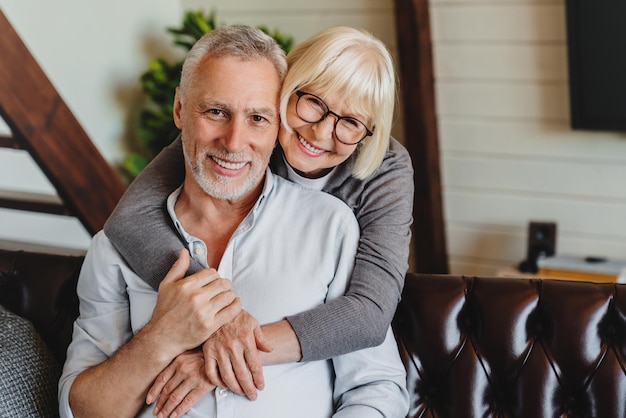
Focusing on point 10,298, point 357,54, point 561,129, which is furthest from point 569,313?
point 561,129

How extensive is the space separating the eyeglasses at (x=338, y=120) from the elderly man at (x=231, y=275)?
0.06 meters

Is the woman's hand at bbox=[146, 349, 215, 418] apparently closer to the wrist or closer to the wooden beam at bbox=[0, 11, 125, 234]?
the wrist

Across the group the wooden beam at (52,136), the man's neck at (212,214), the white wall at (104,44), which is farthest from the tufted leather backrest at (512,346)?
the white wall at (104,44)

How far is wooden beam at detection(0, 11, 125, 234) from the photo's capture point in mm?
2604

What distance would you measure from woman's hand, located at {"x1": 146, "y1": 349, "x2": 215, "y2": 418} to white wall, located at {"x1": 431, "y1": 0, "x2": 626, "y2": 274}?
6.67 feet

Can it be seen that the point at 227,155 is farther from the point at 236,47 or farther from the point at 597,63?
the point at 597,63

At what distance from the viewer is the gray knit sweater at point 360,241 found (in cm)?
159

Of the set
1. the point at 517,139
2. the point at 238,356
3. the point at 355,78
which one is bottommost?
the point at 517,139

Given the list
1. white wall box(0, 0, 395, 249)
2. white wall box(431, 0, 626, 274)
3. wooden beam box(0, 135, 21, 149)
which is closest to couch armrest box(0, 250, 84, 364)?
wooden beam box(0, 135, 21, 149)

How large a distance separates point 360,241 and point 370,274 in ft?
0.31

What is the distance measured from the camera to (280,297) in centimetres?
169

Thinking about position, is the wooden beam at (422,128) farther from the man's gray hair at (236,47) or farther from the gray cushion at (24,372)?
the gray cushion at (24,372)

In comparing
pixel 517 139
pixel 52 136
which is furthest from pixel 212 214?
pixel 517 139

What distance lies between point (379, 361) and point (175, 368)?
39cm
